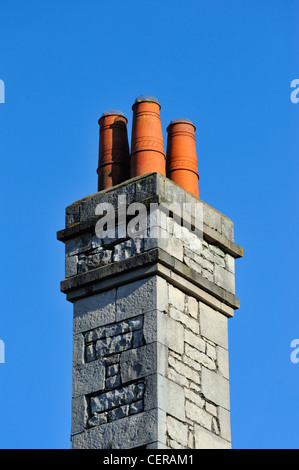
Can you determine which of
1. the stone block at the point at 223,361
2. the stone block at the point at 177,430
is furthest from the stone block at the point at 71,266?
the stone block at the point at 177,430

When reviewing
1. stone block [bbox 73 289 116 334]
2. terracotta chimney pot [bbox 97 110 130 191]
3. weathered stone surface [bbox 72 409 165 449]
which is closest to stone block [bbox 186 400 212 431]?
weathered stone surface [bbox 72 409 165 449]

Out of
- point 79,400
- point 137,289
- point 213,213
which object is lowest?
point 79,400

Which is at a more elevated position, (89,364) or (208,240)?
(208,240)

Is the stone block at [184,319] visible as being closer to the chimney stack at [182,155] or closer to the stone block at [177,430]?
the stone block at [177,430]

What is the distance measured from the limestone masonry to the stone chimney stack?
0.03 ft

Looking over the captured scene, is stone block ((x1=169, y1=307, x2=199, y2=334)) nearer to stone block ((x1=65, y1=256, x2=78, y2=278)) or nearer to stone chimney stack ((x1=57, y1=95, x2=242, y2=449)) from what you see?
stone chimney stack ((x1=57, y1=95, x2=242, y2=449))

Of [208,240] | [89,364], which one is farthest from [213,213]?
[89,364]

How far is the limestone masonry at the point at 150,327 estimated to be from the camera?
10.3m

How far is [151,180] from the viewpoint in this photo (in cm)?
1111

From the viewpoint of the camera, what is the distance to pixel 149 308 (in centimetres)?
1059
